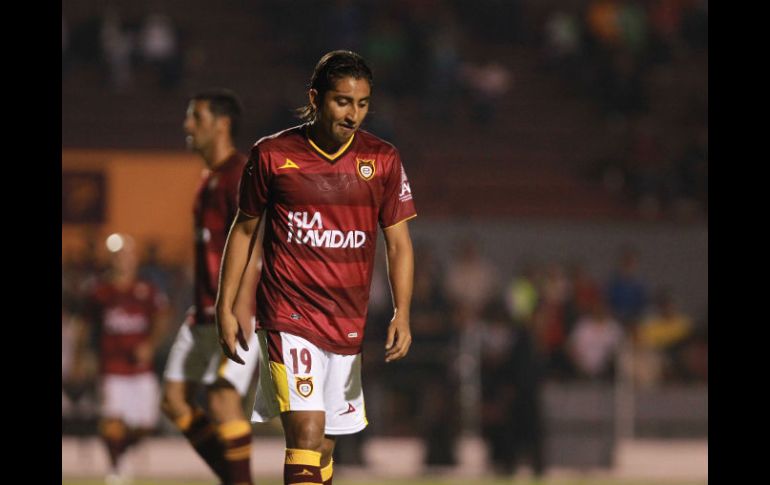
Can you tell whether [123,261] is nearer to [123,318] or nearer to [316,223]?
[123,318]

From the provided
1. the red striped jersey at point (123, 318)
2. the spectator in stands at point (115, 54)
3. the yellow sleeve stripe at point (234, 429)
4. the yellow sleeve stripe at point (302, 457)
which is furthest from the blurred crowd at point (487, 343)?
the yellow sleeve stripe at point (302, 457)

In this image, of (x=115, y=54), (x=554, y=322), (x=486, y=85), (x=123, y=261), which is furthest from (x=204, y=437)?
(x=486, y=85)

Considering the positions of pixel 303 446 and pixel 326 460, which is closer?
pixel 303 446

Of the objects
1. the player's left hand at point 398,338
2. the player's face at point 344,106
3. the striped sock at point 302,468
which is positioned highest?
the player's face at point 344,106

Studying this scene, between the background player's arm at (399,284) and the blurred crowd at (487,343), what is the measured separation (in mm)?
7427

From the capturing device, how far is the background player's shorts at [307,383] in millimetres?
7277

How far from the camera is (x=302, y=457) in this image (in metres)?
7.11

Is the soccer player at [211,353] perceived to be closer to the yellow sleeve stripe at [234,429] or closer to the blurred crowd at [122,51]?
the yellow sleeve stripe at [234,429]

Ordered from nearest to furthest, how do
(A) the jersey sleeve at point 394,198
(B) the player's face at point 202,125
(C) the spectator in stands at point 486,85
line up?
(A) the jersey sleeve at point 394,198 → (B) the player's face at point 202,125 → (C) the spectator in stands at point 486,85

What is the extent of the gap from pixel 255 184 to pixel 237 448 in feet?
7.64

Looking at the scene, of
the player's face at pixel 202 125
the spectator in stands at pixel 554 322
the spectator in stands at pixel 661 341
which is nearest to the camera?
the player's face at pixel 202 125

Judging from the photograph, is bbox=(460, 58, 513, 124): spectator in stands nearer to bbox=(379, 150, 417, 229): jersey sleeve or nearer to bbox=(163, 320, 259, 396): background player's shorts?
bbox=(163, 320, 259, 396): background player's shorts

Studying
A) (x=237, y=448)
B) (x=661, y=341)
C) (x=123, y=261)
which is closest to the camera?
(x=237, y=448)

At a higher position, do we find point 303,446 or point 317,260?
point 317,260
